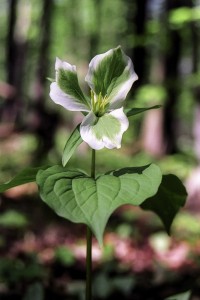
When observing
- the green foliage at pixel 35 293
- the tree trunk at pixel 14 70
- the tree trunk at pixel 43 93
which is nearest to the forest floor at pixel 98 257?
the green foliage at pixel 35 293

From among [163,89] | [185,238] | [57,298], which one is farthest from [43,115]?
[57,298]

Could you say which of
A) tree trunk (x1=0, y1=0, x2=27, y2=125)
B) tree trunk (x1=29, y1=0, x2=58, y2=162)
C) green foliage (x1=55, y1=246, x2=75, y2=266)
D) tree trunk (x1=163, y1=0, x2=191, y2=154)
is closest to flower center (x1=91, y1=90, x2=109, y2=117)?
green foliage (x1=55, y1=246, x2=75, y2=266)

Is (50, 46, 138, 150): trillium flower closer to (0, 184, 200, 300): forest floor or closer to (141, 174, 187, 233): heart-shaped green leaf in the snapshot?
(141, 174, 187, 233): heart-shaped green leaf

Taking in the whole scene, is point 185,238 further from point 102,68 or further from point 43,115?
point 43,115

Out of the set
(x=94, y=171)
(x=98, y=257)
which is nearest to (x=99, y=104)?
(x=94, y=171)

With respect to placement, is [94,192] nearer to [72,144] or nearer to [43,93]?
[72,144]

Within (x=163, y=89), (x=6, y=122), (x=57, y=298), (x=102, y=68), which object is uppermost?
(x=102, y=68)
